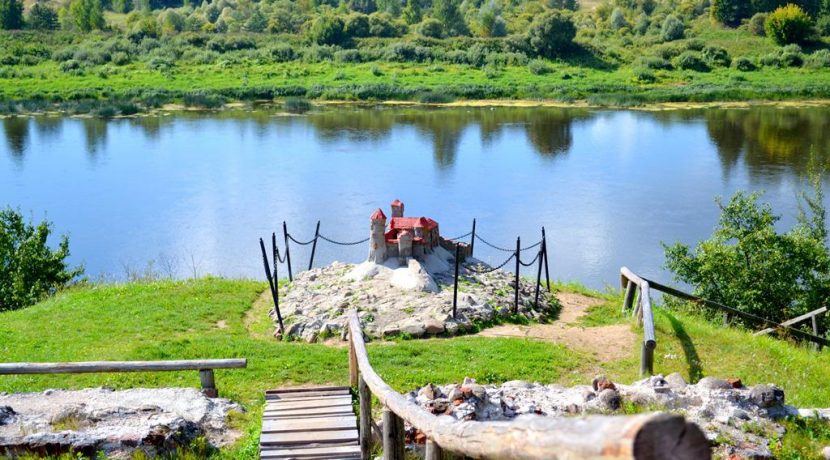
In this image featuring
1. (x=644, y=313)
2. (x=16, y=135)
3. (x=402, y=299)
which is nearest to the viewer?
(x=644, y=313)

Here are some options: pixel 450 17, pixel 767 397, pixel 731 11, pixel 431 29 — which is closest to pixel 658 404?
pixel 767 397

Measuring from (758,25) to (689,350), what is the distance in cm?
10497

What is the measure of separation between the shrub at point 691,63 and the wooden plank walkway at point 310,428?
9049 centimetres

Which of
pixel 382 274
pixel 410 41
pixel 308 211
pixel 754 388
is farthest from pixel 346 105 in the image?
pixel 754 388

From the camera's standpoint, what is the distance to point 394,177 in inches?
1864

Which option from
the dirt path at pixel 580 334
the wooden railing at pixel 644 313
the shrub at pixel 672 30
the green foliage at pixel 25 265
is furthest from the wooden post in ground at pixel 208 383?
the shrub at pixel 672 30

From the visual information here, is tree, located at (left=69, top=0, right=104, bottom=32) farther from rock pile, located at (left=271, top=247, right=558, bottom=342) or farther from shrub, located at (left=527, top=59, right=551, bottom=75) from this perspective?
rock pile, located at (left=271, top=247, right=558, bottom=342)

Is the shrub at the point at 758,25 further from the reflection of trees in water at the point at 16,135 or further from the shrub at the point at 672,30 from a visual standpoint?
the reflection of trees in water at the point at 16,135

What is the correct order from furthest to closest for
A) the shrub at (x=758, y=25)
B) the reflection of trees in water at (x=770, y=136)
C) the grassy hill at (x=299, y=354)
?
the shrub at (x=758, y=25) → the reflection of trees in water at (x=770, y=136) → the grassy hill at (x=299, y=354)

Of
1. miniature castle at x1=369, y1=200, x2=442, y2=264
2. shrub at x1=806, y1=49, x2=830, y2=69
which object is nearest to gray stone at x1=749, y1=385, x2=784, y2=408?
miniature castle at x1=369, y1=200, x2=442, y2=264

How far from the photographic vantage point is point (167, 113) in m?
75.2

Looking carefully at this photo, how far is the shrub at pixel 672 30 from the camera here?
11038cm

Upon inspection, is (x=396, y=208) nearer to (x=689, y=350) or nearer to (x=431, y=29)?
(x=689, y=350)

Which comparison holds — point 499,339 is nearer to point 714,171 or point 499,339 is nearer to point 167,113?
point 714,171
